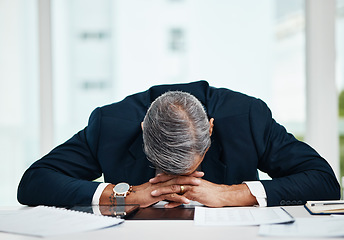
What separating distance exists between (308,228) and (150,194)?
65cm

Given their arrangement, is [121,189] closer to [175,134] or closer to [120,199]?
[120,199]

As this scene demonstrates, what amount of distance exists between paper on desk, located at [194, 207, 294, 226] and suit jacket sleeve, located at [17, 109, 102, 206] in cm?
51

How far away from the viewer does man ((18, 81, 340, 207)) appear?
155 centimetres

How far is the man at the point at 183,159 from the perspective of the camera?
155 centimetres

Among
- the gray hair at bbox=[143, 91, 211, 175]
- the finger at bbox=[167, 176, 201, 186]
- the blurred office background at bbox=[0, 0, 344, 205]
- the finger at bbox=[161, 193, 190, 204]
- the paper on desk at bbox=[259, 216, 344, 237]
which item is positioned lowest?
the finger at bbox=[161, 193, 190, 204]

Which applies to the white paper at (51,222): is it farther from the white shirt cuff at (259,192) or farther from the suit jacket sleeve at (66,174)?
the white shirt cuff at (259,192)

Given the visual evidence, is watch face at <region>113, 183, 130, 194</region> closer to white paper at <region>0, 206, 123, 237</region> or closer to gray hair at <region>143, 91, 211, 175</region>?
gray hair at <region>143, 91, 211, 175</region>

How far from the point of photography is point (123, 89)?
321cm

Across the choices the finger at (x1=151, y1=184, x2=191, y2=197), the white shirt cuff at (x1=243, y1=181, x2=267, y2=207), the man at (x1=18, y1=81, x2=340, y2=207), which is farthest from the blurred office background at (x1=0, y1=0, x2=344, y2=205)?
the finger at (x1=151, y1=184, x2=191, y2=197)

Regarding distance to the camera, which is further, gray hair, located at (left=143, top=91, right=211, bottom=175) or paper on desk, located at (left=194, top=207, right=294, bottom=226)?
gray hair, located at (left=143, top=91, right=211, bottom=175)

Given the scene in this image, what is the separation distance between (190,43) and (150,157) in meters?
1.76

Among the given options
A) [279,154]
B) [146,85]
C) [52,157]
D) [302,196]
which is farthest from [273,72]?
[52,157]

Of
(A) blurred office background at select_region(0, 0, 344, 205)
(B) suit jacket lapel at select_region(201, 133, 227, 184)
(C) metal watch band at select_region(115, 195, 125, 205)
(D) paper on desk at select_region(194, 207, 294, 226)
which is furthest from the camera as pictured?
(A) blurred office background at select_region(0, 0, 344, 205)

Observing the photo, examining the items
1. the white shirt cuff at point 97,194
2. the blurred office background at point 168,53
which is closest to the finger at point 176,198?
the white shirt cuff at point 97,194
